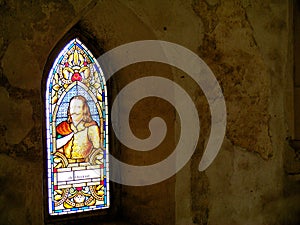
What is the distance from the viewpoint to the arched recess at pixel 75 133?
2650 mm

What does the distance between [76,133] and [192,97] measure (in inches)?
28.3

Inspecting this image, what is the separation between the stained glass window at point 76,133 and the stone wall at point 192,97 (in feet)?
0.28

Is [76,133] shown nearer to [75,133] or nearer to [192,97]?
[75,133]

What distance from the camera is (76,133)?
107 inches

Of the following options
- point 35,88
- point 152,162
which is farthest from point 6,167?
point 152,162

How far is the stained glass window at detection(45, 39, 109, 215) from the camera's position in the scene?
2.66 m

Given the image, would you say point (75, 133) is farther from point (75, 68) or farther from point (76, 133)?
point (75, 68)

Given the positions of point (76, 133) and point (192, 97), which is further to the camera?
point (76, 133)

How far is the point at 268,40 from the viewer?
8.99ft

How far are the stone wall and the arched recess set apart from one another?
0.07 meters

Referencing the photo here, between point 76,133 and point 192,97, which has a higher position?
point 192,97

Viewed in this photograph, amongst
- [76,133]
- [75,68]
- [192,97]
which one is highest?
[75,68]

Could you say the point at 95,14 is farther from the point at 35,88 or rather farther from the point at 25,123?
the point at 25,123

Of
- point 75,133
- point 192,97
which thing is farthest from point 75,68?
point 192,97
